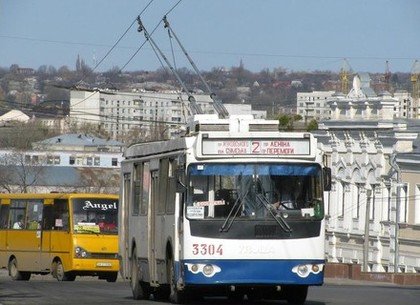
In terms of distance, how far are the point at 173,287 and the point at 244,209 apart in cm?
184

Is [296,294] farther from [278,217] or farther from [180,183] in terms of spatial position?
[180,183]

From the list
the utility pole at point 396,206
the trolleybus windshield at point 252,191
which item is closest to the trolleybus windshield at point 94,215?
the trolleybus windshield at point 252,191

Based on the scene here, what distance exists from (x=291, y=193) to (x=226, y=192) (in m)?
0.92

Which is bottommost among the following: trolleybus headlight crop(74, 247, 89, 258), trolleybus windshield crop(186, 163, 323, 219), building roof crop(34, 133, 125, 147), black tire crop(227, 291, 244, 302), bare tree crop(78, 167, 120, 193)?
black tire crop(227, 291, 244, 302)

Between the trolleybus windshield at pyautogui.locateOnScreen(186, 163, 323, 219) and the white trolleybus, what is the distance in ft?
0.05

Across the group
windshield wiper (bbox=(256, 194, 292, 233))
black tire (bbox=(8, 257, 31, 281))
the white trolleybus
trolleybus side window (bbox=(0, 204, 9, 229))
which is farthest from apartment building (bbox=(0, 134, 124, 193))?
windshield wiper (bbox=(256, 194, 292, 233))

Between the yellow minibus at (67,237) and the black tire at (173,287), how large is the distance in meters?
16.7

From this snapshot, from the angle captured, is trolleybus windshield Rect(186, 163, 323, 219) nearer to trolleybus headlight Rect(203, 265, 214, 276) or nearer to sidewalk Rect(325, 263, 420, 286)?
trolleybus headlight Rect(203, 265, 214, 276)

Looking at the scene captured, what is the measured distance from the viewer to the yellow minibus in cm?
3869

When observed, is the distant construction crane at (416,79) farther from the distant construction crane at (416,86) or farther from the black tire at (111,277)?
the black tire at (111,277)

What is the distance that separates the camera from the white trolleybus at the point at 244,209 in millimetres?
20578

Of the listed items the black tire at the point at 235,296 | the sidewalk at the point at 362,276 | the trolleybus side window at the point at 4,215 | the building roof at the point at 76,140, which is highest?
the building roof at the point at 76,140

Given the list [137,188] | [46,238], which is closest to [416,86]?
[46,238]

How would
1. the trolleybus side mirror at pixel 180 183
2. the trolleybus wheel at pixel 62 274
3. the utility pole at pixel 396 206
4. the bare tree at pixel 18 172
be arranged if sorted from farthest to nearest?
the bare tree at pixel 18 172
the utility pole at pixel 396 206
the trolleybus wheel at pixel 62 274
the trolleybus side mirror at pixel 180 183
